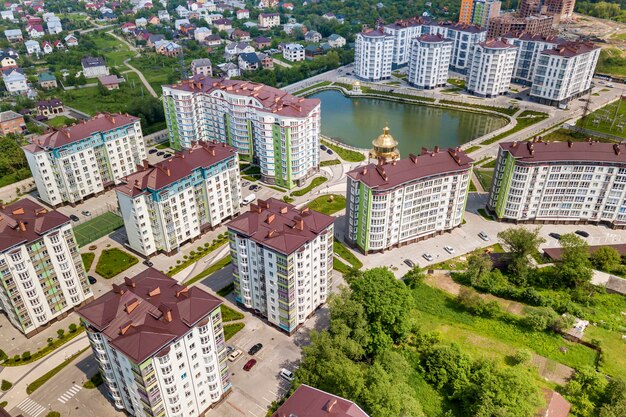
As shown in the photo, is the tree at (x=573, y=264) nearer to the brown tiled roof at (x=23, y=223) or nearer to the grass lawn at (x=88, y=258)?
the brown tiled roof at (x=23, y=223)

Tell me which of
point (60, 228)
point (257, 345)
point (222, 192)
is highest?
point (60, 228)

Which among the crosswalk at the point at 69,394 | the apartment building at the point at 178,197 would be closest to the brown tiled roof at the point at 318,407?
the crosswalk at the point at 69,394

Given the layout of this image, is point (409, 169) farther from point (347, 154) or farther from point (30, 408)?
point (30, 408)

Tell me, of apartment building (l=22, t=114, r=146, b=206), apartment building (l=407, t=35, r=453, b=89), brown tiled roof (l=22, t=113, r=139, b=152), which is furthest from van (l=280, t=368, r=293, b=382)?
apartment building (l=407, t=35, r=453, b=89)

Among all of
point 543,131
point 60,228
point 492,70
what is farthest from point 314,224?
point 492,70

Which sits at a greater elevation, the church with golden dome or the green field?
the church with golden dome

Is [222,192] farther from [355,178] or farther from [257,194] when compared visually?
[355,178]

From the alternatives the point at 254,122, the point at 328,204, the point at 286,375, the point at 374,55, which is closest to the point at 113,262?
the point at 286,375

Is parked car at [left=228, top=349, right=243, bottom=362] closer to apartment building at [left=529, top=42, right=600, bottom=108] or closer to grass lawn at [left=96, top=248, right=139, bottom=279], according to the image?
grass lawn at [left=96, top=248, right=139, bottom=279]
